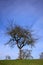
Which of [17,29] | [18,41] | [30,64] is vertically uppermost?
[17,29]

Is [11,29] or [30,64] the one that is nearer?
[30,64]

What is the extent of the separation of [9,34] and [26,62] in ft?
44.0

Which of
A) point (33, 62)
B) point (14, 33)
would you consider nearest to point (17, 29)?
point (14, 33)

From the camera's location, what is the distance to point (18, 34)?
4725 cm

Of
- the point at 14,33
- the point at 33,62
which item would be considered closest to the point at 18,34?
the point at 14,33

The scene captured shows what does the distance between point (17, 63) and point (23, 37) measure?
1260 cm

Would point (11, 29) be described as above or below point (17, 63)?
above

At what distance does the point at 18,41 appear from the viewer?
46.7 meters

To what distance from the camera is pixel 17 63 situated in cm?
3591

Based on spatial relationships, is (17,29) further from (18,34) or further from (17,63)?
(17,63)

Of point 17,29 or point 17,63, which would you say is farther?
point 17,29

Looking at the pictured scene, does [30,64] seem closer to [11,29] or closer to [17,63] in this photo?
[17,63]

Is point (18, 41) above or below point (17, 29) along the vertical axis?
below

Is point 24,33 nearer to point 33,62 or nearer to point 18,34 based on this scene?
point 18,34
